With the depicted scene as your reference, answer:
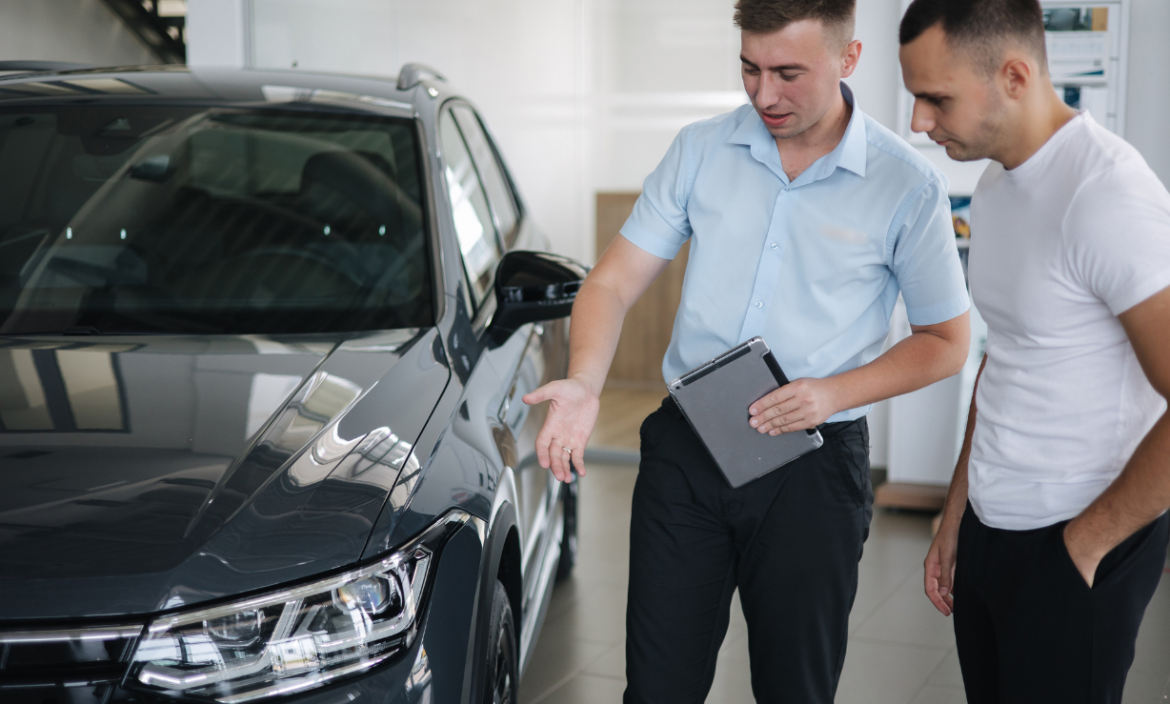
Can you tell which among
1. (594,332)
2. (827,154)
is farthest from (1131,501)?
(594,332)

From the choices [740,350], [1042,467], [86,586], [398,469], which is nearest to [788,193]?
[740,350]

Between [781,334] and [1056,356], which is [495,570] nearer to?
[781,334]

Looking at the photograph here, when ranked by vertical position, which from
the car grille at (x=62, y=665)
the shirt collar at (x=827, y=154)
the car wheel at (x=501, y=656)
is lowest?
the car wheel at (x=501, y=656)

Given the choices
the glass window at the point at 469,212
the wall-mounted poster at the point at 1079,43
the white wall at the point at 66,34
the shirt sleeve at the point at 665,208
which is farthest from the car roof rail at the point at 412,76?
the white wall at the point at 66,34

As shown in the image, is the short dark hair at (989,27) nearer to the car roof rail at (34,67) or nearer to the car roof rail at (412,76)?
the car roof rail at (412,76)

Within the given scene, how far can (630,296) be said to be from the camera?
1.74 m

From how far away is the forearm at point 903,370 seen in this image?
157 cm

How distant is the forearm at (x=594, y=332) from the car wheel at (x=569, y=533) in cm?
142

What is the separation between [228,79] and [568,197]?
295 centimetres

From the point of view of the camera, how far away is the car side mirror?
7.00 feet

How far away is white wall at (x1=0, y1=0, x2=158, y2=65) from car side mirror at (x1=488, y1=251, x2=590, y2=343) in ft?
18.2

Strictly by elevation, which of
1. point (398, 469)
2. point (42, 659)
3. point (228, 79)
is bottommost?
point (42, 659)

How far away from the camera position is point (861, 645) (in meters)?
2.97

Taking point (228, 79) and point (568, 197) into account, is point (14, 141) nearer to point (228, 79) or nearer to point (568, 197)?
point (228, 79)
